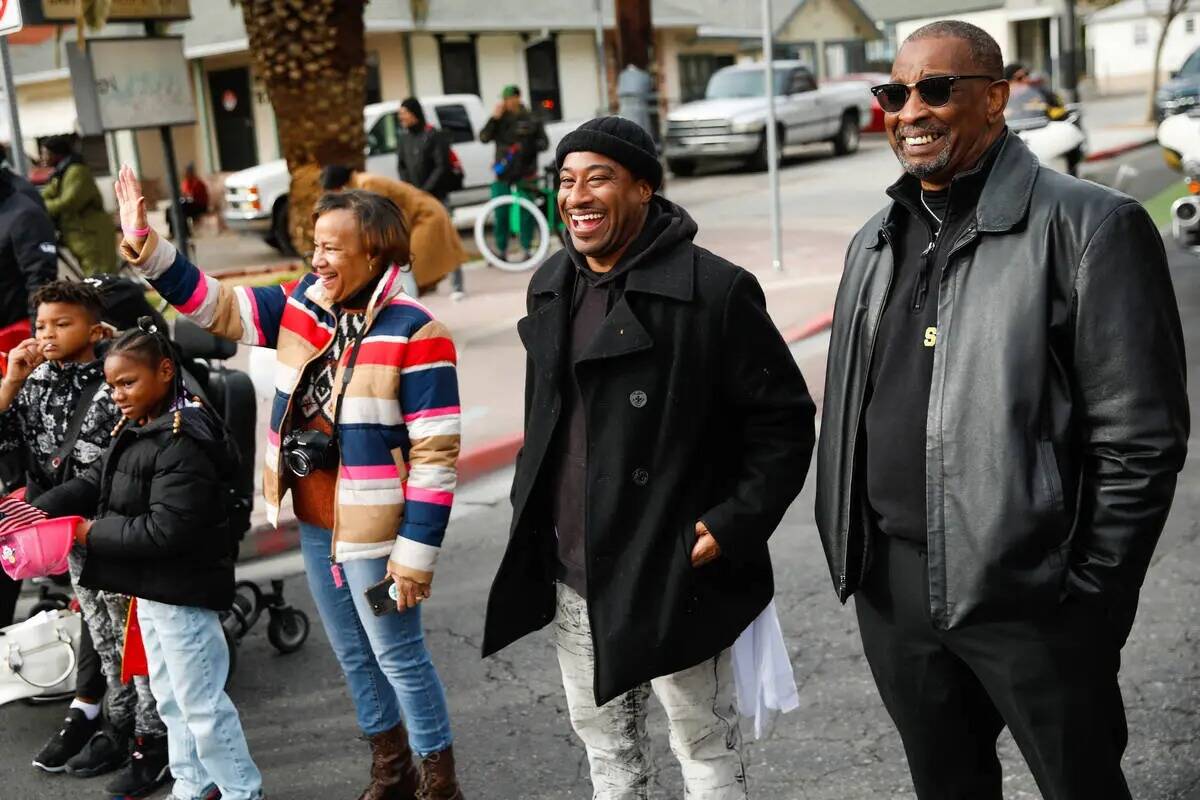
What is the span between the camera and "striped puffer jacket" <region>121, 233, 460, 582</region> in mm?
3529

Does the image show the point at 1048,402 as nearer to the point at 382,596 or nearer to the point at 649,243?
the point at 649,243

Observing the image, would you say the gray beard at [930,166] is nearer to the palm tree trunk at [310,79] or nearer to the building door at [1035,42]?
the palm tree trunk at [310,79]

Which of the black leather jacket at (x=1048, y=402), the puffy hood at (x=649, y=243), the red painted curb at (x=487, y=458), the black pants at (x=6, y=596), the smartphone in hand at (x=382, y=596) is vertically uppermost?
the puffy hood at (x=649, y=243)

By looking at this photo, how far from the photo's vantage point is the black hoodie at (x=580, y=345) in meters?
3.00

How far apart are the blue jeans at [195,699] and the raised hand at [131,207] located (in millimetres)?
1042

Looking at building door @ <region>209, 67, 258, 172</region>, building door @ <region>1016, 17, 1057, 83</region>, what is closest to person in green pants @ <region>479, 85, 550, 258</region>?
building door @ <region>209, 67, 258, 172</region>

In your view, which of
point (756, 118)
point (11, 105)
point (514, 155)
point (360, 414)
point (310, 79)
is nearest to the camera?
point (360, 414)

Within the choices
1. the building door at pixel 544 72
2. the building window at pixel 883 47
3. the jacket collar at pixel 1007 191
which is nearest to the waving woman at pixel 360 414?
the jacket collar at pixel 1007 191

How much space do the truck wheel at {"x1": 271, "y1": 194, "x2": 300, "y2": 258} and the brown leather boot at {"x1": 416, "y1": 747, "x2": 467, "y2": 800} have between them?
14797mm

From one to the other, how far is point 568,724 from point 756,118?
21192 mm

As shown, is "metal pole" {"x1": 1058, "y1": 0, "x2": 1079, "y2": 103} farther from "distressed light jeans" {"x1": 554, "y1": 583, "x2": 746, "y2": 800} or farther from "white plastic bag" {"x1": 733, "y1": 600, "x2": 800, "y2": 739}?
"distressed light jeans" {"x1": 554, "y1": 583, "x2": 746, "y2": 800}

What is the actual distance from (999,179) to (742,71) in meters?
24.8

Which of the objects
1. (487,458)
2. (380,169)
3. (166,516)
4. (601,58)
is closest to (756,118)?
(601,58)

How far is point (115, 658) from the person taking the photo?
436 centimetres
